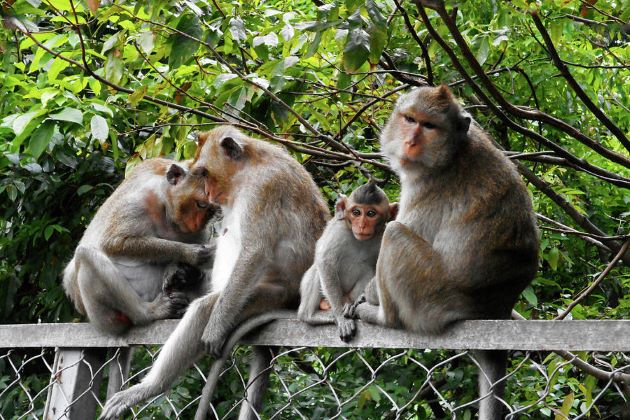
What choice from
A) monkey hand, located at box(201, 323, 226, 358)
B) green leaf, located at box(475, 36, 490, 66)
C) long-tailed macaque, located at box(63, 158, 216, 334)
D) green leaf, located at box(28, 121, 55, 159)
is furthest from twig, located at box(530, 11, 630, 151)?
green leaf, located at box(28, 121, 55, 159)

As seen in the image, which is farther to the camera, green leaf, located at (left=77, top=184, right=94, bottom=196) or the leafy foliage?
green leaf, located at (left=77, top=184, right=94, bottom=196)

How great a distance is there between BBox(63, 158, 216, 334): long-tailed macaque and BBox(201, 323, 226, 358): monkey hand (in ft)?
3.39

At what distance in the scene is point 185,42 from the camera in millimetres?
4641

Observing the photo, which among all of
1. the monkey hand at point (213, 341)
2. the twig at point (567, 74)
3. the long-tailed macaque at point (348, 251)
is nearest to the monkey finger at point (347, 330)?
the long-tailed macaque at point (348, 251)

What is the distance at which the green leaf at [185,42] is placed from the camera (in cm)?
457

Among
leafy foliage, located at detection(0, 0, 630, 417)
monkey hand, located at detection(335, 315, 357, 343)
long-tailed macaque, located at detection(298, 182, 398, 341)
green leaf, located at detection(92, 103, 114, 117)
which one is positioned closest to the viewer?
monkey hand, located at detection(335, 315, 357, 343)

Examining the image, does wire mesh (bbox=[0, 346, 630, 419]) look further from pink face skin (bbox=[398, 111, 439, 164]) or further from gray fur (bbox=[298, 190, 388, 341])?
pink face skin (bbox=[398, 111, 439, 164])

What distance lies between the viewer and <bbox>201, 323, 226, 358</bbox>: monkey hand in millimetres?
3828

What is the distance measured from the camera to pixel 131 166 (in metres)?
5.75

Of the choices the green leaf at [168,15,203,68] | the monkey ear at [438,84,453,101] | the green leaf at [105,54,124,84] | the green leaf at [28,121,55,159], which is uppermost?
the monkey ear at [438,84,453,101]

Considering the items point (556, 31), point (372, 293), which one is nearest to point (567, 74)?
point (556, 31)

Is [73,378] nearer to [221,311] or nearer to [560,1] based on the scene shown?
[221,311]

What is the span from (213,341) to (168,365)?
0.71 feet

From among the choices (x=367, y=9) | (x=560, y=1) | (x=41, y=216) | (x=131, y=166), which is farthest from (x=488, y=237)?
(x=41, y=216)
